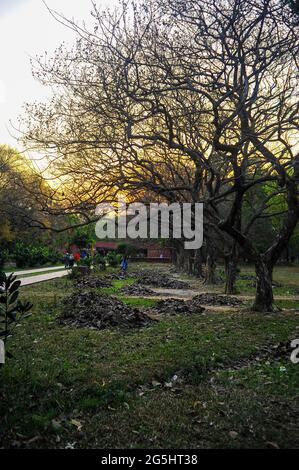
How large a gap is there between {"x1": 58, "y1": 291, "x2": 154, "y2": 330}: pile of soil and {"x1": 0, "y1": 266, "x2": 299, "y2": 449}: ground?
920mm

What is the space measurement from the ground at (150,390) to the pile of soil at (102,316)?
36.2 inches

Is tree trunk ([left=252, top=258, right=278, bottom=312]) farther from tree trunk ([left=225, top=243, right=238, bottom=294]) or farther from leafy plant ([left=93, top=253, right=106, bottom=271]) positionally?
leafy plant ([left=93, top=253, right=106, bottom=271])

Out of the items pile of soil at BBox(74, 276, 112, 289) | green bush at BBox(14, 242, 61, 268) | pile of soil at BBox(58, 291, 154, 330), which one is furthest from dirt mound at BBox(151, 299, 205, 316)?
green bush at BBox(14, 242, 61, 268)

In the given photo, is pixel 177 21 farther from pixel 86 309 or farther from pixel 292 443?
pixel 292 443

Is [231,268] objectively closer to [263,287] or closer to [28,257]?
[263,287]

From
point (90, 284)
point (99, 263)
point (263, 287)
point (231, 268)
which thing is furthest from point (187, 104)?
point (99, 263)

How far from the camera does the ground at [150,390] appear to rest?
12.7ft

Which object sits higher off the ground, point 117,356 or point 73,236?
point 73,236

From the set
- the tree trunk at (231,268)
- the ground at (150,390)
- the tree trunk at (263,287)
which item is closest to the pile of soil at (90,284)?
the tree trunk at (231,268)

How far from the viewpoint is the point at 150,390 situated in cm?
513

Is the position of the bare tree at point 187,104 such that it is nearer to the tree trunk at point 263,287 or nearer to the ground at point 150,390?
the tree trunk at point 263,287

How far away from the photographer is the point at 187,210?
56.1ft
